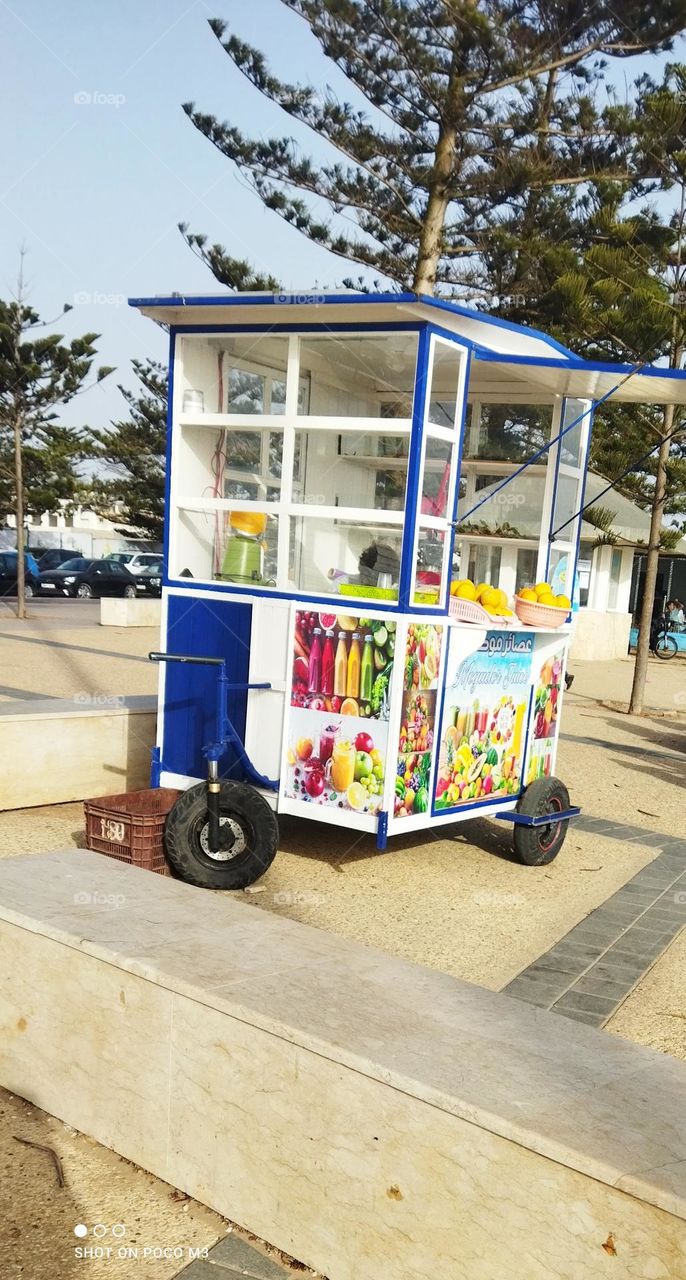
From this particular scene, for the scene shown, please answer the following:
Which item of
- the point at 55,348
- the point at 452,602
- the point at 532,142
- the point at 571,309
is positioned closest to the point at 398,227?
the point at 532,142

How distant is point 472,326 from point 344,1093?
4.32 metres

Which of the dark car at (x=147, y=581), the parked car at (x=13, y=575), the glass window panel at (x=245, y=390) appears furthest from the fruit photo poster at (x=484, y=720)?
the dark car at (x=147, y=581)

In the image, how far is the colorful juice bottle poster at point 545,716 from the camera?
277 inches

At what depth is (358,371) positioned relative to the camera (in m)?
6.81

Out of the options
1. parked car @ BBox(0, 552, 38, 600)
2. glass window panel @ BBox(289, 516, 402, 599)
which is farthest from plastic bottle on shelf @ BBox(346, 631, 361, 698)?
parked car @ BBox(0, 552, 38, 600)

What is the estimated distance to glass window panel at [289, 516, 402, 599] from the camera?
6.24 m

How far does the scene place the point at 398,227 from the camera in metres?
19.4

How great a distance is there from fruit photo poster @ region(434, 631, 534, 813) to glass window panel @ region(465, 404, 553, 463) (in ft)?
4.87

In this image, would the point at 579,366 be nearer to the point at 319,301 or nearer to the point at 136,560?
the point at 319,301

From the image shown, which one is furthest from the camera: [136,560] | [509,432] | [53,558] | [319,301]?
[136,560]

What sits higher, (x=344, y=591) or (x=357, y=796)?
(x=344, y=591)

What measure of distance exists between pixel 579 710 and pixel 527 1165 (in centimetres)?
1313

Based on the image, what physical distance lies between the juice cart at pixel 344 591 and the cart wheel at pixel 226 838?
0.01 m

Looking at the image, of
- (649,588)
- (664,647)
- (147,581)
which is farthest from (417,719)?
(147,581)
